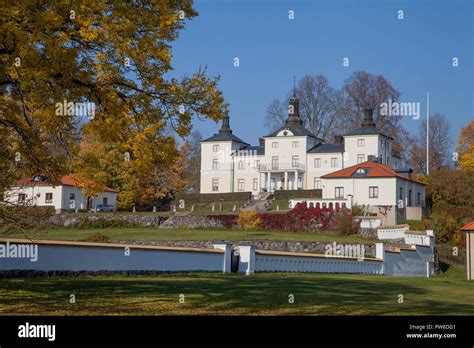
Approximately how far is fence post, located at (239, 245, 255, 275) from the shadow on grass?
6.84m

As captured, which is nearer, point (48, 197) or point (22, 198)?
point (22, 198)

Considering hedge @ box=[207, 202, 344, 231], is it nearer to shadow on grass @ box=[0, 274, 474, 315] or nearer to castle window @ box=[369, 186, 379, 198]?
castle window @ box=[369, 186, 379, 198]

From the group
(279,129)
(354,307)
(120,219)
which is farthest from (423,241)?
(279,129)

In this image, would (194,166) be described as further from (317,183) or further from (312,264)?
(312,264)

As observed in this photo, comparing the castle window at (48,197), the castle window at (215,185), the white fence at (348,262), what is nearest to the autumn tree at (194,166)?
the castle window at (215,185)

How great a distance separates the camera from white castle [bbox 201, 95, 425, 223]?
63.0 metres

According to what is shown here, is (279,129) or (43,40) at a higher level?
(279,129)

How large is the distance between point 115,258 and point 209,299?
845cm

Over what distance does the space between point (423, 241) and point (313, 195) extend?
1086 inches

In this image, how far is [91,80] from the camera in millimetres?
14156

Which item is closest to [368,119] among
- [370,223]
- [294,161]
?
[294,161]
